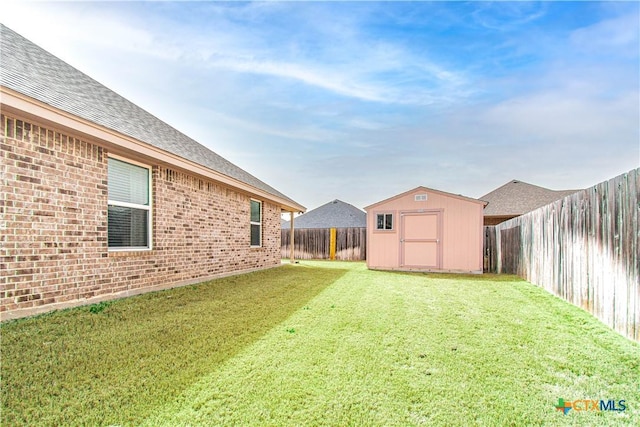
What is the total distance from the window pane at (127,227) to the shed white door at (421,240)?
349 inches

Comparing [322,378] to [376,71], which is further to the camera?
[376,71]

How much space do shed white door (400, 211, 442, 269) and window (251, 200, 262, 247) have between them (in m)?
5.56

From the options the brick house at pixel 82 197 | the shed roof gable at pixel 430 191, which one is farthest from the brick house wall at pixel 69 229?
the shed roof gable at pixel 430 191

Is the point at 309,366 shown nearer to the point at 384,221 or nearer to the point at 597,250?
the point at 597,250

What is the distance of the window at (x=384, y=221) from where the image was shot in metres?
11.7

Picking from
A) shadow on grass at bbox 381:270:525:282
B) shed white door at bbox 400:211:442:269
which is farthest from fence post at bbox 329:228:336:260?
shadow on grass at bbox 381:270:525:282

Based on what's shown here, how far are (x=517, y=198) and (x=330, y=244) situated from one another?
45.6ft

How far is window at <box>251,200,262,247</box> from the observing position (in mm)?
10438

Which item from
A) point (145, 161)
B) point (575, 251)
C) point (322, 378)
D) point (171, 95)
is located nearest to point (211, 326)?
point (322, 378)

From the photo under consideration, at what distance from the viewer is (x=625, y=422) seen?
1873 mm

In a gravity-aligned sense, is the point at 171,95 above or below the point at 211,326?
above

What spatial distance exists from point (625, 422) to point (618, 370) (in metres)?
1.00

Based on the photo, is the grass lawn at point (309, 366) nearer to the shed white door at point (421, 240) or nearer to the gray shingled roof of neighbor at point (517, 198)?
the shed white door at point (421, 240)

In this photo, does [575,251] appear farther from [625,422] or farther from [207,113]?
[207,113]
